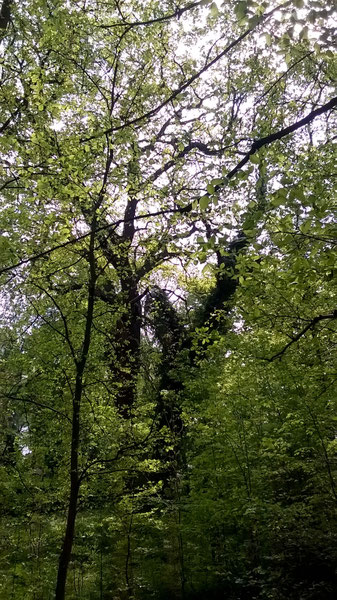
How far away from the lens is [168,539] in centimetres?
758

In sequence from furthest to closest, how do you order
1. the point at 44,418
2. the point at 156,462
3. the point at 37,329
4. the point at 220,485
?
the point at 37,329, the point at 44,418, the point at 220,485, the point at 156,462

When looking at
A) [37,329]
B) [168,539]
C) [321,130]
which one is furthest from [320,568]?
[37,329]

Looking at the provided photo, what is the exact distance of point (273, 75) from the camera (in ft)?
20.5

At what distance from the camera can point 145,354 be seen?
9641 mm

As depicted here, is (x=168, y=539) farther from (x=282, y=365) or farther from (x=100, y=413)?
(x=282, y=365)

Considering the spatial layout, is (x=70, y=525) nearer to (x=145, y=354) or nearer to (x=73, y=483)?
(x=73, y=483)

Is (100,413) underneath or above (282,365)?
underneath

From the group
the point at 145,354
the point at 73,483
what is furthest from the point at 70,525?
the point at 145,354

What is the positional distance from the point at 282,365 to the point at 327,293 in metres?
1.57

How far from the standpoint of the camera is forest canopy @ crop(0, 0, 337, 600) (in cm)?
464

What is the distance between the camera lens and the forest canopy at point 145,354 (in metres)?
4.64

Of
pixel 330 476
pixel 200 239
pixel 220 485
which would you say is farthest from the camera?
pixel 220 485

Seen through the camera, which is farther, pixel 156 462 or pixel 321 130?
pixel 321 130

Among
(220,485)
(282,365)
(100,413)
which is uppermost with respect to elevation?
(282,365)
